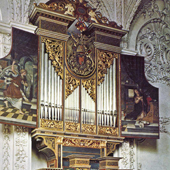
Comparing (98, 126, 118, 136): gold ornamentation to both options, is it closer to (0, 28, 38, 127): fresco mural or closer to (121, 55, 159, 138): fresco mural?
(121, 55, 159, 138): fresco mural

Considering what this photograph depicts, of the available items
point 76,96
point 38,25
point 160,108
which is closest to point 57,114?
point 76,96

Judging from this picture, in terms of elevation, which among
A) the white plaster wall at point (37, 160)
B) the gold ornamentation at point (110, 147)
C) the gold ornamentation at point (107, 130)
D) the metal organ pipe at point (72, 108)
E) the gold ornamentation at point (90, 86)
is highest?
the gold ornamentation at point (90, 86)

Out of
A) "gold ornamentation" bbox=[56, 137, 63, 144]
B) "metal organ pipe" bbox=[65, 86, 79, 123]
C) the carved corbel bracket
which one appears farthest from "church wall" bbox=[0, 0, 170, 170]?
"metal organ pipe" bbox=[65, 86, 79, 123]

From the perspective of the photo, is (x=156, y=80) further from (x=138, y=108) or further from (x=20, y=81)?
(x=20, y=81)

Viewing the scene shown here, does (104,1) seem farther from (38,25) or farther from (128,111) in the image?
(128,111)

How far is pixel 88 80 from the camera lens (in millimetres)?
12867

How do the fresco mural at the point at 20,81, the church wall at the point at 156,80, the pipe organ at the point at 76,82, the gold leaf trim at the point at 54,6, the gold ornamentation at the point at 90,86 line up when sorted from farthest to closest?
the church wall at the point at 156,80 → the gold ornamentation at the point at 90,86 → the gold leaf trim at the point at 54,6 → the pipe organ at the point at 76,82 → the fresco mural at the point at 20,81

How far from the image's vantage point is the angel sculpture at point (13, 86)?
11.2 m

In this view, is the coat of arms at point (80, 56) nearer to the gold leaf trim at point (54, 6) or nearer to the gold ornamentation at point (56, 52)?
the gold ornamentation at point (56, 52)

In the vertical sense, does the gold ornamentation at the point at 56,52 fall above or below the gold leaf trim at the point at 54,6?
below

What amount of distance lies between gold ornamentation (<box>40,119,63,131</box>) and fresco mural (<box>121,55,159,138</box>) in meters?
2.29

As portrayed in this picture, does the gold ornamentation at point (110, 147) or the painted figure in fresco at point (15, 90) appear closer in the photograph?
the painted figure in fresco at point (15, 90)

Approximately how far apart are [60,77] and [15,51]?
1.69m

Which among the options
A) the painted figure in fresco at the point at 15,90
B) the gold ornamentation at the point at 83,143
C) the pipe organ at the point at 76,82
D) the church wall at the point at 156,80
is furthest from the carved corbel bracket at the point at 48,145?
the church wall at the point at 156,80
